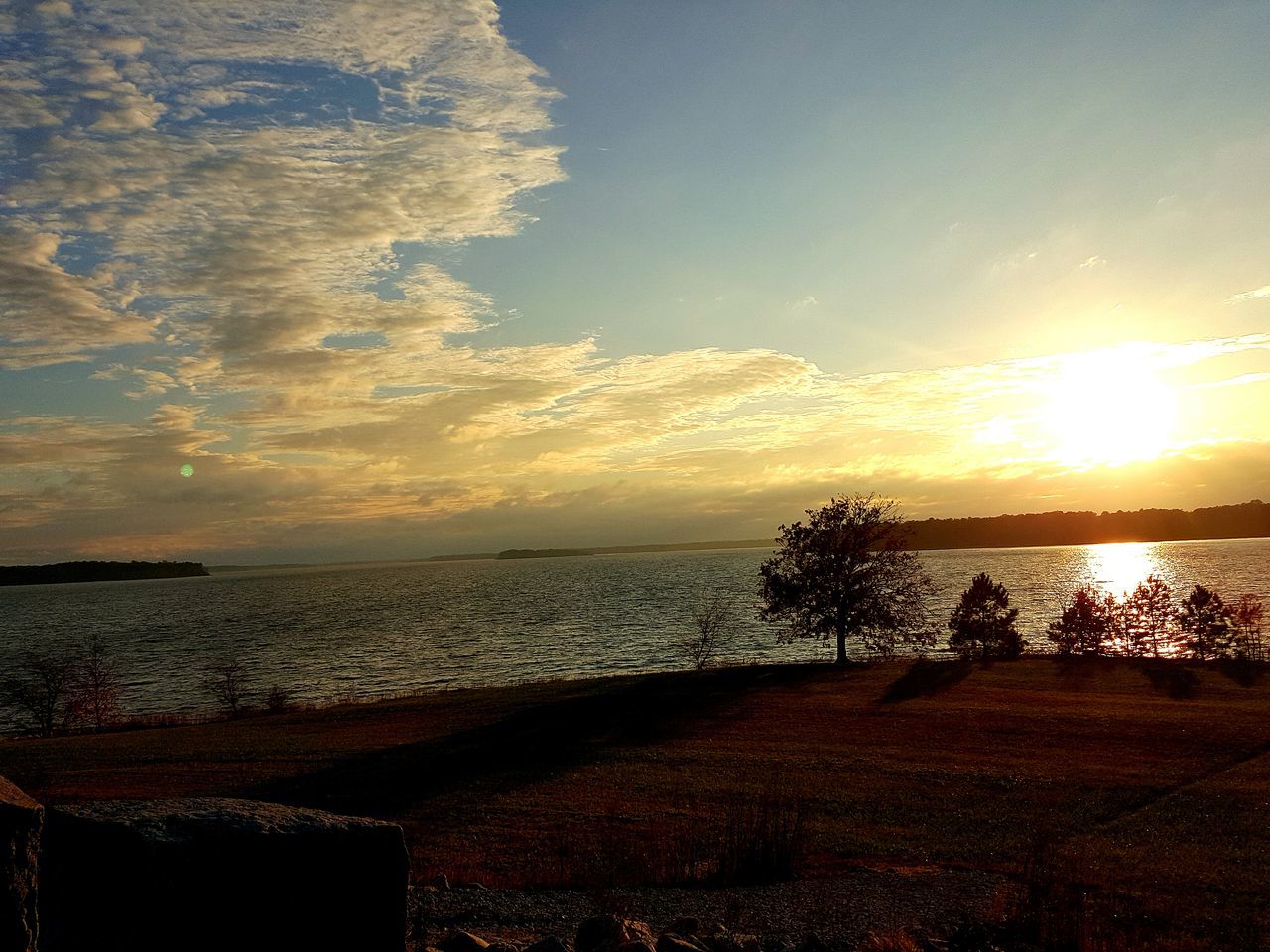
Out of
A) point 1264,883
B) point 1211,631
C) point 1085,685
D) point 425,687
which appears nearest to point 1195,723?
point 1085,685

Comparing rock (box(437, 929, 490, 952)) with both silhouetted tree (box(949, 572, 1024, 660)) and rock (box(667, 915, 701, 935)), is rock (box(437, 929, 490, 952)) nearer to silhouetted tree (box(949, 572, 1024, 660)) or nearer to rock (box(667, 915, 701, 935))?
rock (box(667, 915, 701, 935))

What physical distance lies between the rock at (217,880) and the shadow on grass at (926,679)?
43381 millimetres

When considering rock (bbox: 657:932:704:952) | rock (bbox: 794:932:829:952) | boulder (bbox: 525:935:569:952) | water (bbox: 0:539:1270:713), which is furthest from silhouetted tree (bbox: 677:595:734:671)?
boulder (bbox: 525:935:569:952)

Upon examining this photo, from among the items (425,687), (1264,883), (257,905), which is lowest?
(425,687)

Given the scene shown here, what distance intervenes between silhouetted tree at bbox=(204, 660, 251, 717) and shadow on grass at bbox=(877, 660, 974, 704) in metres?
40.3

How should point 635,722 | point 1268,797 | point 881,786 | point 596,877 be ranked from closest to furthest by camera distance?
point 596,877, point 1268,797, point 881,786, point 635,722

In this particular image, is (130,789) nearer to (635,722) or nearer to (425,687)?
(635,722)

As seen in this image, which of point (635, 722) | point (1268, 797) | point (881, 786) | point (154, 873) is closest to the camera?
point (154, 873)

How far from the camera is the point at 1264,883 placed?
57.1 feet

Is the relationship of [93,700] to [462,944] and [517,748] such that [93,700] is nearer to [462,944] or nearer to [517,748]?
[517,748]

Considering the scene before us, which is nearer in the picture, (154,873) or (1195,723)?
(154,873)

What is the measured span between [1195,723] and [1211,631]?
41.6m

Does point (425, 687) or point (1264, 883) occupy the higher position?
point (1264, 883)

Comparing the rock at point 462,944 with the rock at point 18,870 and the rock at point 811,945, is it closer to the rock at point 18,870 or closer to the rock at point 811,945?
the rock at point 811,945
